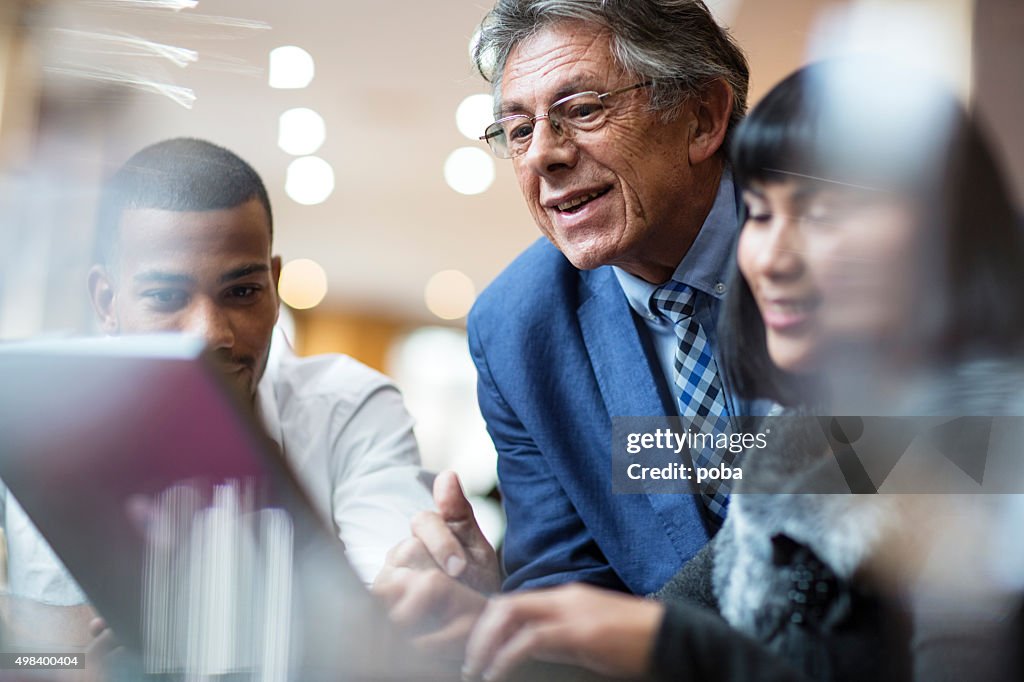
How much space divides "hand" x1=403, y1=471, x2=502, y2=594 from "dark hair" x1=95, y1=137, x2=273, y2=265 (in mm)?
366

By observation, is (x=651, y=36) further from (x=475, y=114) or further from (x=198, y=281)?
(x=198, y=281)

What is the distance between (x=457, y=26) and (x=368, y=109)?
15 centimetres

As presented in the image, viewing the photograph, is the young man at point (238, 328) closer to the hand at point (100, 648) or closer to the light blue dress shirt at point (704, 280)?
the hand at point (100, 648)

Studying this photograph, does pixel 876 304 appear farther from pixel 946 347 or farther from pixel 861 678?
pixel 861 678

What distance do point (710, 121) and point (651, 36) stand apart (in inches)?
4.6

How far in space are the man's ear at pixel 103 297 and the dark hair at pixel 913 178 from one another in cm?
68

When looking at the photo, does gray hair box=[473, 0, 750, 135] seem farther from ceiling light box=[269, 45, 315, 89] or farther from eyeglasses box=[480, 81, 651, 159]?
ceiling light box=[269, 45, 315, 89]

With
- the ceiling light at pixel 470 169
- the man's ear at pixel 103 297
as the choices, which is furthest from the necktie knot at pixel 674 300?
the man's ear at pixel 103 297

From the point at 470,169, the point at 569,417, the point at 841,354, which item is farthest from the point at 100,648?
the point at 841,354

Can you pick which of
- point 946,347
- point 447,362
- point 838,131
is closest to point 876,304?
point 946,347

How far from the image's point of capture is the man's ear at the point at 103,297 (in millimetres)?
991

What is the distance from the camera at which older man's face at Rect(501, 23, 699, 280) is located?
38.4 inches

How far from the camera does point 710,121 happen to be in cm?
99

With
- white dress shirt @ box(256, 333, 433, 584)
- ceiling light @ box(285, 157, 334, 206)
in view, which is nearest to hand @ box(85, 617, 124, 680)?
white dress shirt @ box(256, 333, 433, 584)
